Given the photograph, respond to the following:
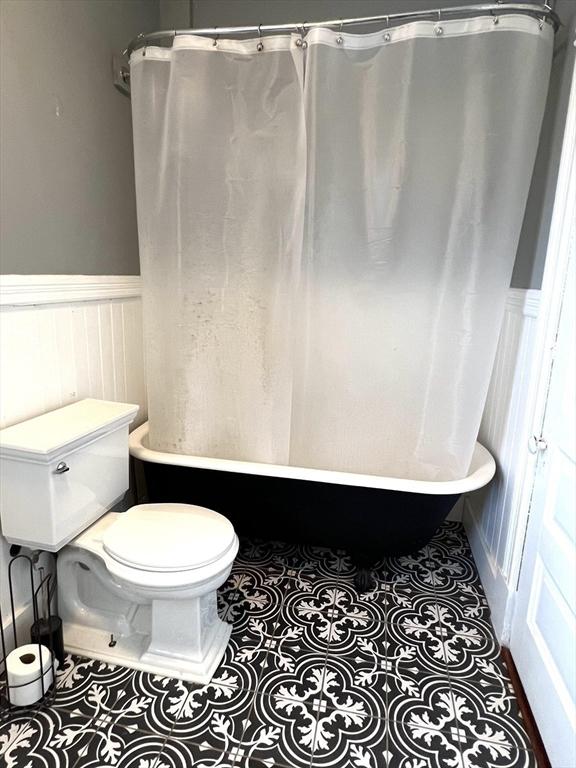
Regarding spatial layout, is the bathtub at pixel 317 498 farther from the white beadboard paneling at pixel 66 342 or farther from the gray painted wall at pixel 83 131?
the gray painted wall at pixel 83 131

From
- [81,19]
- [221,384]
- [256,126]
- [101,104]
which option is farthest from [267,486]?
[81,19]

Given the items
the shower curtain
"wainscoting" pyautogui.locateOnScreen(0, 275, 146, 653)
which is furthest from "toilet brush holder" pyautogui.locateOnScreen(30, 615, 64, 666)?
the shower curtain

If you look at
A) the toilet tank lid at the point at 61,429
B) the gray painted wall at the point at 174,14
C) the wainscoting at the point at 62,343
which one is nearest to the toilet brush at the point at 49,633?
the wainscoting at the point at 62,343

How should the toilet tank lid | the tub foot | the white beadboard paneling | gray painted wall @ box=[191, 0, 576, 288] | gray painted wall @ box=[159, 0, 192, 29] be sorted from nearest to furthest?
the toilet tank lid → the white beadboard paneling → gray painted wall @ box=[191, 0, 576, 288] → the tub foot → gray painted wall @ box=[159, 0, 192, 29]

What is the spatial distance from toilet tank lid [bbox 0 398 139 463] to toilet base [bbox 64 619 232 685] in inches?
27.8

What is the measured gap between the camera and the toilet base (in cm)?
153

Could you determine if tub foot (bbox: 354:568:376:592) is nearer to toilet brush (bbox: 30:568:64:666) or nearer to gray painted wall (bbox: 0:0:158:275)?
toilet brush (bbox: 30:568:64:666)

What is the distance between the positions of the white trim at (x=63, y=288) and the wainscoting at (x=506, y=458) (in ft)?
5.21

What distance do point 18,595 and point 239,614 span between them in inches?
30.0

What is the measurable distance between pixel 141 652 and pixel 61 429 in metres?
0.80

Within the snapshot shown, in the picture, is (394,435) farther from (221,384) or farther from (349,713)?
(349,713)

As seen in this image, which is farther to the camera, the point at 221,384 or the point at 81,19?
the point at 221,384

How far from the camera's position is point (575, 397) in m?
1.26

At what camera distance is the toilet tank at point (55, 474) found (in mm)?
1376
